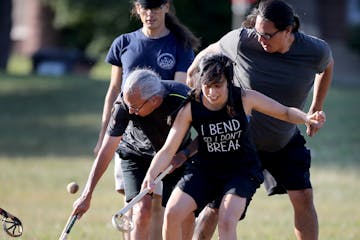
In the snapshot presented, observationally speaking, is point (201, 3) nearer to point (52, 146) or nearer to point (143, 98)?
point (52, 146)

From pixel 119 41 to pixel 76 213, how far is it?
166cm

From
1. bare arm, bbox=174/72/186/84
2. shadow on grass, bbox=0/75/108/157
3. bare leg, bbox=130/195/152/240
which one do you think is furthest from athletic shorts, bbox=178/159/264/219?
→ shadow on grass, bbox=0/75/108/157

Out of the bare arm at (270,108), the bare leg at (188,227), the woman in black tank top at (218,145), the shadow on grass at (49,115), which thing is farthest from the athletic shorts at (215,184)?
the shadow on grass at (49,115)

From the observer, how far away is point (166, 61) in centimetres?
851

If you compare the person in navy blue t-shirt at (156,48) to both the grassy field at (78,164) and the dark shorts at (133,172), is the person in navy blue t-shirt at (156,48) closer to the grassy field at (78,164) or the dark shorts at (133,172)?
the dark shorts at (133,172)

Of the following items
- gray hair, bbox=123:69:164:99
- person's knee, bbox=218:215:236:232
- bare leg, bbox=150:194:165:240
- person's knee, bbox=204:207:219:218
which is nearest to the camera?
person's knee, bbox=218:215:236:232

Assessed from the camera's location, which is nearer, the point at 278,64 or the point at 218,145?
the point at 218,145

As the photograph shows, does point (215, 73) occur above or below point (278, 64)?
above

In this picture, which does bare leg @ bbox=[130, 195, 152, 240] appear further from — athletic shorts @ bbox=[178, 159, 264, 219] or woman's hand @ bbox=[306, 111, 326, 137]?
woman's hand @ bbox=[306, 111, 326, 137]

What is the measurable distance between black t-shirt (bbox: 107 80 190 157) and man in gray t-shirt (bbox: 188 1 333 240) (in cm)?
25

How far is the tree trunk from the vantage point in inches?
1326

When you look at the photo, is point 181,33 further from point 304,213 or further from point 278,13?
point 304,213

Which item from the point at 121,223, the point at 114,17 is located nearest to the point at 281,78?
the point at 121,223

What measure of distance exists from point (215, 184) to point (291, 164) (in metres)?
1.08
